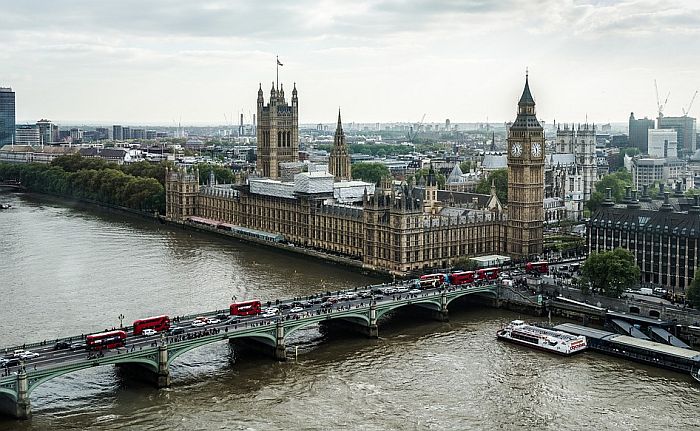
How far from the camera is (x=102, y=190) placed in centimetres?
14788

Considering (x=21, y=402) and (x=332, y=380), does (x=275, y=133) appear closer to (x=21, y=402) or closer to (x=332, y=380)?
(x=332, y=380)

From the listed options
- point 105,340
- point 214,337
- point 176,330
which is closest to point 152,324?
point 176,330

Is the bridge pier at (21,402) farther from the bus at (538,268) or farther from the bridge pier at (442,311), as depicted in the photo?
the bus at (538,268)

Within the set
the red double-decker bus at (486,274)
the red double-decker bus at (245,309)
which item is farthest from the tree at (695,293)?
the red double-decker bus at (245,309)

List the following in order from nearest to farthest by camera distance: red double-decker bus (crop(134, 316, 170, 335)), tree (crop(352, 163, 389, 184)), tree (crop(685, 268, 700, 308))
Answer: red double-decker bus (crop(134, 316, 170, 335)) → tree (crop(685, 268, 700, 308)) → tree (crop(352, 163, 389, 184))

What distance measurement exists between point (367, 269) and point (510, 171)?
60.4 feet

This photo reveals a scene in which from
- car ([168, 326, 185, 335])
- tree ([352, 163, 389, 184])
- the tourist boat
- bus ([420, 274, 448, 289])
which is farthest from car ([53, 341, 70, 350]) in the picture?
tree ([352, 163, 389, 184])

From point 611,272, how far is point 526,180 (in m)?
22.3

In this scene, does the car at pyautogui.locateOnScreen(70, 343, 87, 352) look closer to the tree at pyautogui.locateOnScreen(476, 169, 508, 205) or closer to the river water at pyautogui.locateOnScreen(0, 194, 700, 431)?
the river water at pyautogui.locateOnScreen(0, 194, 700, 431)

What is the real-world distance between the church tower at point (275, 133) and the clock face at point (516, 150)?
173 feet

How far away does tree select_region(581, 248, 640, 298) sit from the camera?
68062mm

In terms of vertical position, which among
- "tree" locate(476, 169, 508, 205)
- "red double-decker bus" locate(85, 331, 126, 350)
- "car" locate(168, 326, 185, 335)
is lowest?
"car" locate(168, 326, 185, 335)

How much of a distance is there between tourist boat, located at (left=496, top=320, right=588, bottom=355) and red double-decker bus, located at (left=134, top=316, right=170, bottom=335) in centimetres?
2332

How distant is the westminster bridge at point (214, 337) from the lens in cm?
4644
